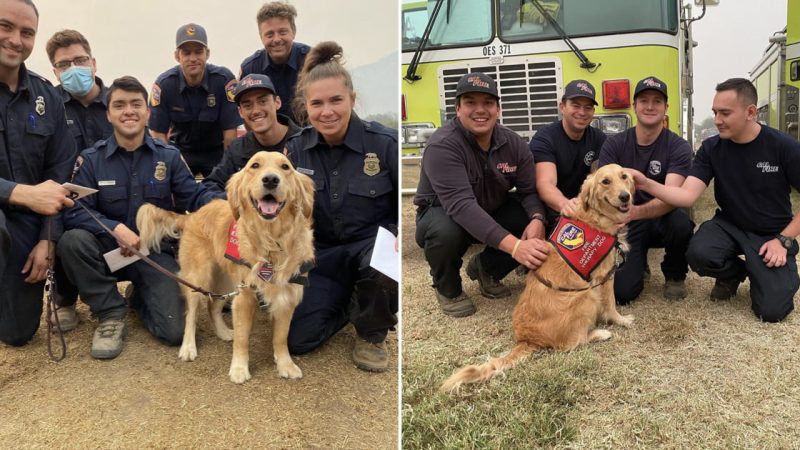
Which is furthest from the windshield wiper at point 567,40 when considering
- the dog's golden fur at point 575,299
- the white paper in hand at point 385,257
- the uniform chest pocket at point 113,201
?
the uniform chest pocket at point 113,201

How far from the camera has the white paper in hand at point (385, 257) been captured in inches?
101

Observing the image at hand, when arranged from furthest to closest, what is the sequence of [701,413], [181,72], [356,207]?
[181,72], [356,207], [701,413]

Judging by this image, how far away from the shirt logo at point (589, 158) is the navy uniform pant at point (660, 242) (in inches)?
23.0

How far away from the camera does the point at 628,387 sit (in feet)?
8.84

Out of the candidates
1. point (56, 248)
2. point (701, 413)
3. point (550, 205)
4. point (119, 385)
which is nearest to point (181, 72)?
point (56, 248)

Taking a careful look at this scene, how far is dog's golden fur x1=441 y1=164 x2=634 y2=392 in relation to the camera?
3.13m

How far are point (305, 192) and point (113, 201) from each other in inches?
53.7

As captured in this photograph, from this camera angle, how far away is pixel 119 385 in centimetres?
288

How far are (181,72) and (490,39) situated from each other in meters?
2.93

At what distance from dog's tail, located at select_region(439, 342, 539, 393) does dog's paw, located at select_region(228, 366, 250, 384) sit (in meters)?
1.03

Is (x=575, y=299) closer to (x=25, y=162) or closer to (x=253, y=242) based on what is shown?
(x=253, y=242)

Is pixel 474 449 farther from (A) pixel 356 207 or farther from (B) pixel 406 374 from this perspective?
(A) pixel 356 207

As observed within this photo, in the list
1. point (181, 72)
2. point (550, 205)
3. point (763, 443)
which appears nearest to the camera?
point (763, 443)

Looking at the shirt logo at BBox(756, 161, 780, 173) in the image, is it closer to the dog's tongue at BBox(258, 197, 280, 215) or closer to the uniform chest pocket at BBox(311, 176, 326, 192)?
the uniform chest pocket at BBox(311, 176, 326, 192)
